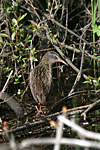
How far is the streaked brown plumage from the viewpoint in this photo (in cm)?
564

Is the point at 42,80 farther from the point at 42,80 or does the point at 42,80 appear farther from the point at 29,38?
the point at 29,38

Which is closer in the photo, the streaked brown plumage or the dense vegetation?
the streaked brown plumage

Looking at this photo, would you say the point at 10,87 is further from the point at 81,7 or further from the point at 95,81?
the point at 81,7

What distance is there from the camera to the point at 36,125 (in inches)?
200

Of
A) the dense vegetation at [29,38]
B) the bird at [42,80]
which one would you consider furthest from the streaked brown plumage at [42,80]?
the dense vegetation at [29,38]

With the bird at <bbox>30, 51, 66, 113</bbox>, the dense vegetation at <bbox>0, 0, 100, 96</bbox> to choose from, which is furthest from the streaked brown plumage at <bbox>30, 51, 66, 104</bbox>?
the dense vegetation at <bbox>0, 0, 100, 96</bbox>

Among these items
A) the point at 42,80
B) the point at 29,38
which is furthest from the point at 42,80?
the point at 29,38

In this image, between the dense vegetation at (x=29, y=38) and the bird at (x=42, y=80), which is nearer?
the bird at (x=42, y=80)

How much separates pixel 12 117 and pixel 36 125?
811 millimetres

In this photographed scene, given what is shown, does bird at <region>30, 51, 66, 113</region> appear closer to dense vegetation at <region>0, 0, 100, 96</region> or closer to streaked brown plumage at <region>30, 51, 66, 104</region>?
streaked brown plumage at <region>30, 51, 66, 104</region>

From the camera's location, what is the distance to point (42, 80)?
584 centimetres

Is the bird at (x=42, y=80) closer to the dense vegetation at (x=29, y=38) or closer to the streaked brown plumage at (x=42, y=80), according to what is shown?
the streaked brown plumage at (x=42, y=80)

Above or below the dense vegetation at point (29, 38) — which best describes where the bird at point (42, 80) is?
below

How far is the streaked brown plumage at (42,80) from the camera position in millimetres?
5637
